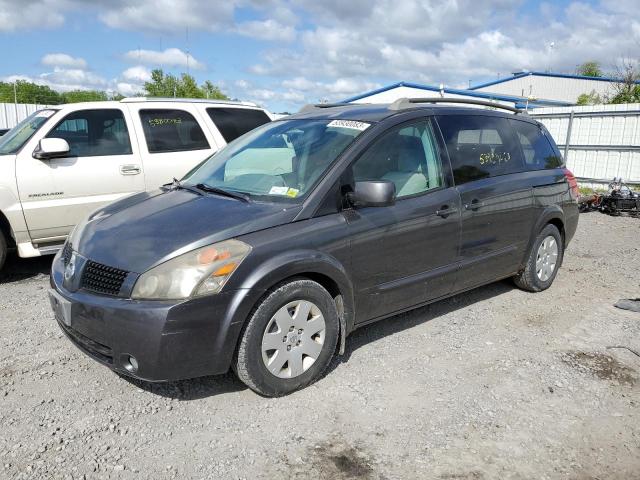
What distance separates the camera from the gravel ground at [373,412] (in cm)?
284

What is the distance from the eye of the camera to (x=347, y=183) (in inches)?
148

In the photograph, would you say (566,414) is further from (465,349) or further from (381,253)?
(381,253)

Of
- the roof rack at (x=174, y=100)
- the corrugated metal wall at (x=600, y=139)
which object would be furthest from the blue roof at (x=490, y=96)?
the roof rack at (x=174, y=100)

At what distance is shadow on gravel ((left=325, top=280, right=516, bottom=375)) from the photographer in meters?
4.35

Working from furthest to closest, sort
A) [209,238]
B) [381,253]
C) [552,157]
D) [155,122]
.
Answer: [155,122] < [552,157] < [381,253] < [209,238]

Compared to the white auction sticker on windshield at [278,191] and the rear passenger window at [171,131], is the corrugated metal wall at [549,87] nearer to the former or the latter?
the rear passenger window at [171,131]

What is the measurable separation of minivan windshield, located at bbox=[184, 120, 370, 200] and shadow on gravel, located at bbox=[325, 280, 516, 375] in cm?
133

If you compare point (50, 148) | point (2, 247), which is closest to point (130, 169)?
point (50, 148)

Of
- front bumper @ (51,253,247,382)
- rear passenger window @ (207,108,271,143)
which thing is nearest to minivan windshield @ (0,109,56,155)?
rear passenger window @ (207,108,271,143)

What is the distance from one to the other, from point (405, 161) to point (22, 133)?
4.37 m

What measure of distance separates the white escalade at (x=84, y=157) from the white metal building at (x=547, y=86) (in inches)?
1236

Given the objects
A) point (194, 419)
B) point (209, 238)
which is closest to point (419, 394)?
point (194, 419)

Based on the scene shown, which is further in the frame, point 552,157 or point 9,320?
point 552,157

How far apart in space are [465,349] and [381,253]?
111 centimetres
